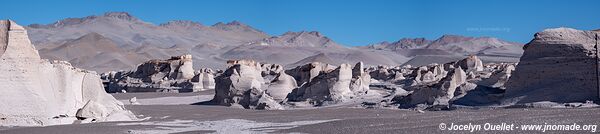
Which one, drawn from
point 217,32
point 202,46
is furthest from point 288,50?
point 217,32

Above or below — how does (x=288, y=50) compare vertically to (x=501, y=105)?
above

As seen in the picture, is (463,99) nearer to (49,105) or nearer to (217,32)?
(49,105)

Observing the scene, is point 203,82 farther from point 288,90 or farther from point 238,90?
point 238,90

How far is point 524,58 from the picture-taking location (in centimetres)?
2031

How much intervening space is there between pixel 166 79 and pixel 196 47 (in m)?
103

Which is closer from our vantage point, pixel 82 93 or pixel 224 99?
pixel 82 93

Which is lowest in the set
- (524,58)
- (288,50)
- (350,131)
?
(350,131)

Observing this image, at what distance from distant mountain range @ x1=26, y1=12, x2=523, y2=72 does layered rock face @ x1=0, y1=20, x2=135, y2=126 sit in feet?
→ 245

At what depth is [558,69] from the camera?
1895 centimetres

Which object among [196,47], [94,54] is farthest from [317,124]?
[196,47]

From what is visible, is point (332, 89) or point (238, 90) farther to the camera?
point (332, 89)

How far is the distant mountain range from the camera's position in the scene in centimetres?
11106

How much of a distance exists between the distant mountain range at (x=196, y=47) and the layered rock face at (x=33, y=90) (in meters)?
74.6

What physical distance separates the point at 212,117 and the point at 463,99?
6.35 m
